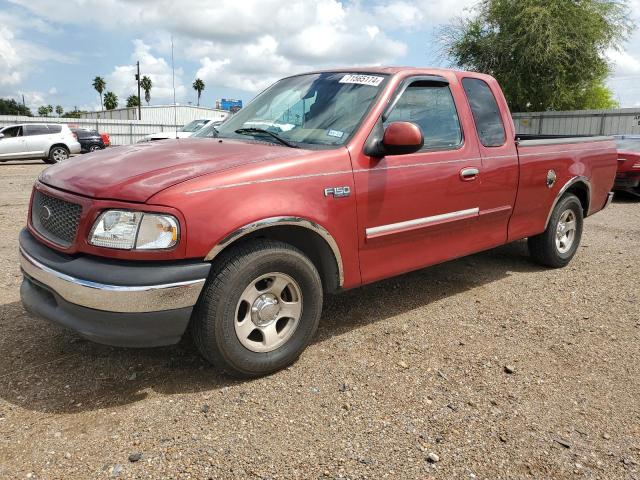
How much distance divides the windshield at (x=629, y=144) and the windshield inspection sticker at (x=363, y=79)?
31.5ft

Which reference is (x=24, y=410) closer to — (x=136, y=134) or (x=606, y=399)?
(x=606, y=399)

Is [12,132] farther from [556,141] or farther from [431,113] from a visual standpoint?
[556,141]

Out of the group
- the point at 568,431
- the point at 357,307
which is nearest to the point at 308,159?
the point at 357,307

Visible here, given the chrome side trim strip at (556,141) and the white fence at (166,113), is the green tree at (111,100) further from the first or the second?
the chrome side trim strip at (556,141)

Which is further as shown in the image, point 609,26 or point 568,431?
point 609,26

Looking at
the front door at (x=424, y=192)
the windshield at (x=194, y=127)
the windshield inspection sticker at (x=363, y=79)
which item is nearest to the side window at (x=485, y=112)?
the front door at (x=424, y=192)

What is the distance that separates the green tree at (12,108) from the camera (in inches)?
3420

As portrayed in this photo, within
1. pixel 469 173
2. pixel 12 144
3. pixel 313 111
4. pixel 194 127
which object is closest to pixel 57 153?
pixel 12 144

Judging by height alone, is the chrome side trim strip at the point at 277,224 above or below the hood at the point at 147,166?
below

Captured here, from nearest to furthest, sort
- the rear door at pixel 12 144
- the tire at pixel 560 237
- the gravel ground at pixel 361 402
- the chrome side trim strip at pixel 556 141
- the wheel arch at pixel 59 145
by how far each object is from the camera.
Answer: the gravel ground at pixel 361 402
the chrome side trim strip at pixel 556 141
the tire at pixel 560 237
the rear door at pixel 12 144
the wheel arch at pixel 59 145

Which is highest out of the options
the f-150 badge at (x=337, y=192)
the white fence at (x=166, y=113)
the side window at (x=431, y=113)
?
the white fence at (x=166, y=113)

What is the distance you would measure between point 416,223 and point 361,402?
1380mm

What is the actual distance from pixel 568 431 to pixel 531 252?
124 inches

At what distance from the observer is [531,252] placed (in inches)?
219
